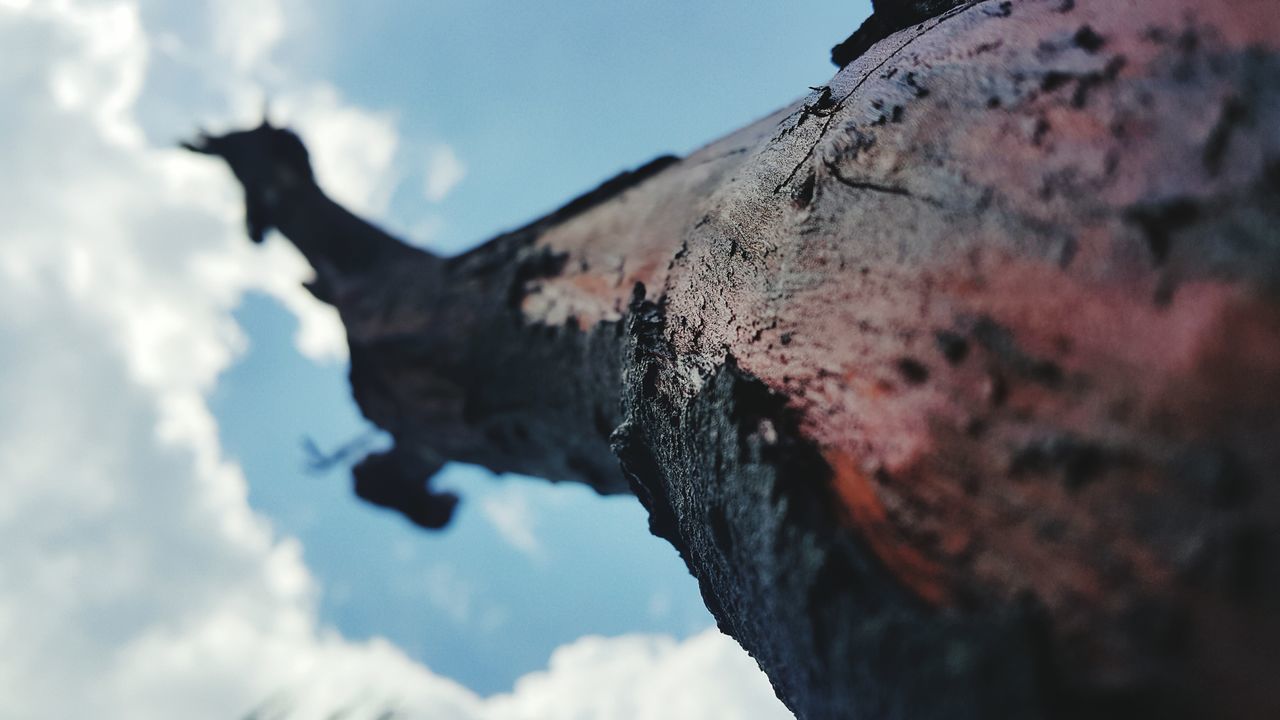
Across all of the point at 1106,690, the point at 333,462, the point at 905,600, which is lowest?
the point at 1106,690

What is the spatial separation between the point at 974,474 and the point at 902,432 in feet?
0.27

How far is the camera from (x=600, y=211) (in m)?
1.94

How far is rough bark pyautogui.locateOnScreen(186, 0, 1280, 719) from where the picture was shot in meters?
0.45

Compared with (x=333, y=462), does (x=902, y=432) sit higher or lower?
lower

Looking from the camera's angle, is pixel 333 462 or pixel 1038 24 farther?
pixel 333 462

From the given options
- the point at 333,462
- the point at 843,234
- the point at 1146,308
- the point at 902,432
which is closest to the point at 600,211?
the point at 843,234

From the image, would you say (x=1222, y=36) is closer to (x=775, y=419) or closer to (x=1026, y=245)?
(x=1026, y=245)

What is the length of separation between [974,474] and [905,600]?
0.42 feet

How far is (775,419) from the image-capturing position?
0.79 meters

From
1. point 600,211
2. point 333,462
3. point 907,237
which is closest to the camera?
point 907,237

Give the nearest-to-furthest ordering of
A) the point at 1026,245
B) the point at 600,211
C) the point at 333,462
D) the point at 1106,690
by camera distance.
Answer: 1. the point at 1106,690
2. the point at 1026,245
3. the point at 600,211
4. the point at 333,462

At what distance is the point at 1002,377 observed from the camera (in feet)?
1.87

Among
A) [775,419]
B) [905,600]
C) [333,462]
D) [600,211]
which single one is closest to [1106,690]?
[905,600]

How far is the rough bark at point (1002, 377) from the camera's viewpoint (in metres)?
0.45
